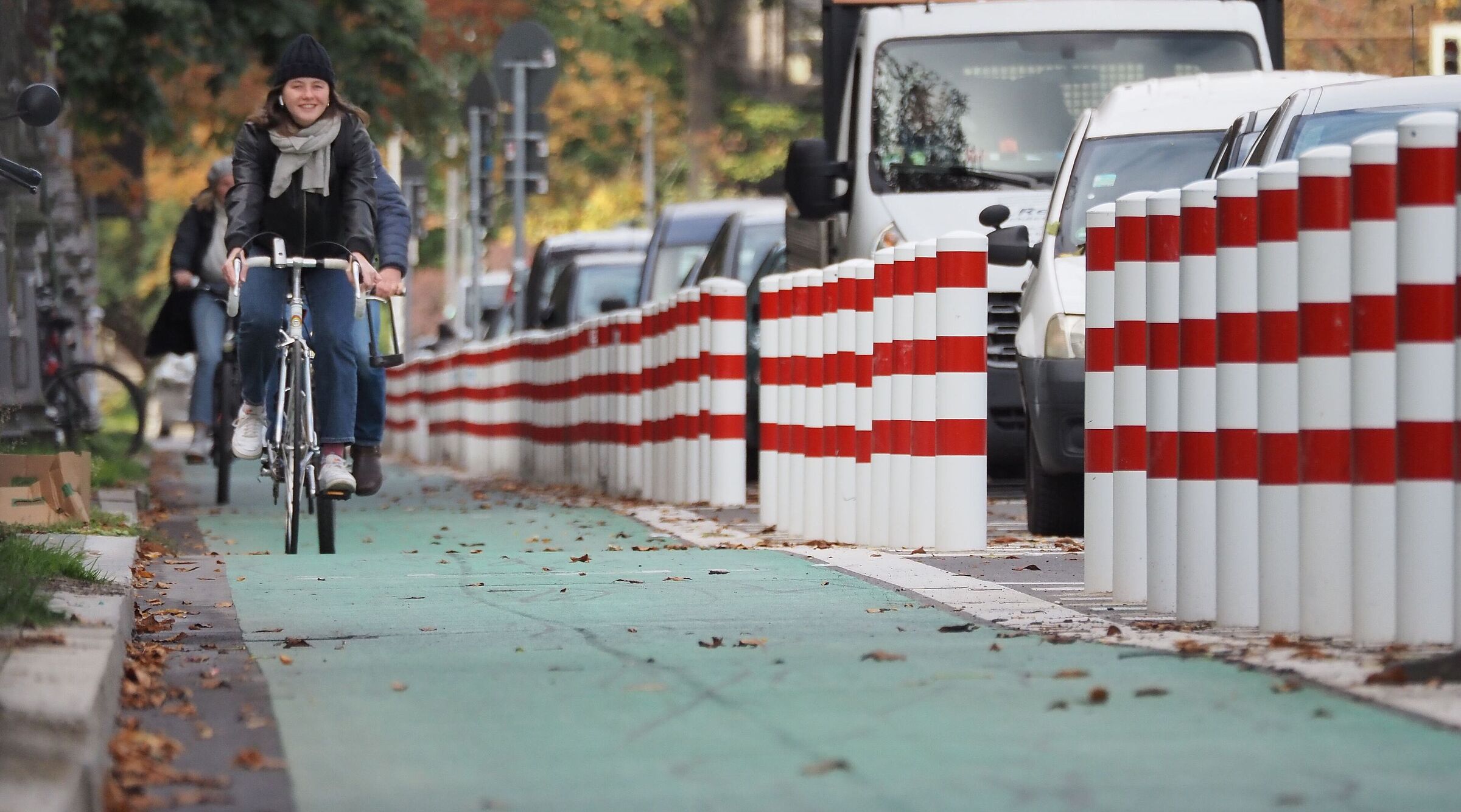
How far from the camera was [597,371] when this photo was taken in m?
17.9

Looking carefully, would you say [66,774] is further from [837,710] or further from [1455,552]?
[1455,552]

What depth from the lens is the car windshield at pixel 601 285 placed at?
25.7 meters

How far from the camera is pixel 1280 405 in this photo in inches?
259

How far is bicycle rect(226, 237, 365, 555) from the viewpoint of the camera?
1038cm

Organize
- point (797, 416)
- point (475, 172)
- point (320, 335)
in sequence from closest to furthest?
point (320, 335)
point (797, 416)
point (475, 172)

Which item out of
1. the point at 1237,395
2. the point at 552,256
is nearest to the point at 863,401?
the point at 1237,395

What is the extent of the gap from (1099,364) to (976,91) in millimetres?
7085

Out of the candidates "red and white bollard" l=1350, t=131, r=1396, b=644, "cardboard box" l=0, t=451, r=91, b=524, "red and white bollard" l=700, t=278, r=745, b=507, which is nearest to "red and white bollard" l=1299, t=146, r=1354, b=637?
"red and white bollard" l=1350, t=131, r=1396, b=644

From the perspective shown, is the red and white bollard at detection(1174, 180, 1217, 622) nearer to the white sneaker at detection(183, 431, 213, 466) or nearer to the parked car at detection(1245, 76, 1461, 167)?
the parked car at detection(1245, 76, 1461, 167)

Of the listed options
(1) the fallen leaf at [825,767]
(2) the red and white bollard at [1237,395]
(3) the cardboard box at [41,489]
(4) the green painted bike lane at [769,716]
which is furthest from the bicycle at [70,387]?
(1) the fallen leaf at [825,767]

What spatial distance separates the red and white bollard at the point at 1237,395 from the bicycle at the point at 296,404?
4.41 metres

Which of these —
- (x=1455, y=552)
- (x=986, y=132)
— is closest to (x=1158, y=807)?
(x=1455, y=552)

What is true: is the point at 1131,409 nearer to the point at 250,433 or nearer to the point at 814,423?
the point at 814,423

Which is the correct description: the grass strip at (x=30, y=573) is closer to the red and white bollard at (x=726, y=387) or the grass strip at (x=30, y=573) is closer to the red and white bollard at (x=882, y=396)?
the red and white bollard at (x=882, y=396)
